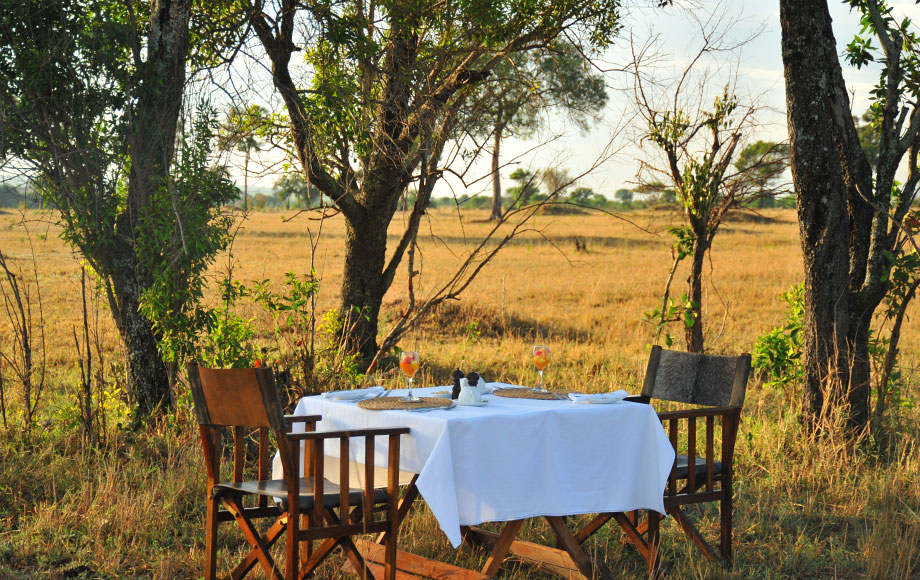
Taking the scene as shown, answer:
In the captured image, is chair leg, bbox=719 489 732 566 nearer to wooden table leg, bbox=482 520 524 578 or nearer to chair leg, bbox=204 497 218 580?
wooden table leg, bbox=482 520 524 578

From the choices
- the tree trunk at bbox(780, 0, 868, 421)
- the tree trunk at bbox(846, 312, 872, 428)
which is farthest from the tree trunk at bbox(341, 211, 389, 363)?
the tree trunk at bbox(846, 312, 872, 428)

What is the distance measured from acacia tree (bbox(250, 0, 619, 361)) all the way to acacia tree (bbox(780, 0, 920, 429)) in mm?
2298

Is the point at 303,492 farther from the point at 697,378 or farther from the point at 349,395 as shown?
the point at 697,378

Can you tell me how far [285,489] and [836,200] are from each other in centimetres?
412

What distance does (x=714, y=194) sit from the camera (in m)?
7.60

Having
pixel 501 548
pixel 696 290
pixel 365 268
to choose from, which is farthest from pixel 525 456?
pixel 365 268

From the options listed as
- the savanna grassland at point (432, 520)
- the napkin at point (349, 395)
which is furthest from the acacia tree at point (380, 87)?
the napkin at point (349, 395)

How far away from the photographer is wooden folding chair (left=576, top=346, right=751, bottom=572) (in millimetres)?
3807

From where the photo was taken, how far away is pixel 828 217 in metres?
5.82

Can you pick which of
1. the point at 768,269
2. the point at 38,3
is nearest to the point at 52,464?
the point at 38,3

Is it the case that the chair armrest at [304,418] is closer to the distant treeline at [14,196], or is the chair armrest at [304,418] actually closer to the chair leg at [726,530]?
the chair leg at [726,530]

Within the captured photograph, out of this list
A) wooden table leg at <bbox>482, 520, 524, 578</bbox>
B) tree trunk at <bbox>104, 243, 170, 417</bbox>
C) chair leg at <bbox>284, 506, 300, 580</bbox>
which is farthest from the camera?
tree trunk at <bbox>104, 243, 170, 417</bbox>

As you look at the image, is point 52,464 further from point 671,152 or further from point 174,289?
point 671,152

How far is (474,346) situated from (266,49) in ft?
15.0
